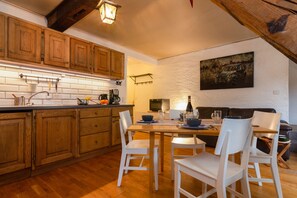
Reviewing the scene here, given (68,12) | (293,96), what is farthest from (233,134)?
(293,96)

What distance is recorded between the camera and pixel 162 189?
174 cm

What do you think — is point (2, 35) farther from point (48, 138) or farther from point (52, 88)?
point (48, 138)

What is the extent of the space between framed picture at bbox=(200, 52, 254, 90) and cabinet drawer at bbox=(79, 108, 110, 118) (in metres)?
2.62

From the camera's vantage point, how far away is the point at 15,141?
73.9 inches

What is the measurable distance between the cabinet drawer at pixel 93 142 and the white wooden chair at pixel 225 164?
183 cm

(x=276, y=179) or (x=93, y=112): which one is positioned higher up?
(x=93, y=112)

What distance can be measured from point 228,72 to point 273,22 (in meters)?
→ 3.53

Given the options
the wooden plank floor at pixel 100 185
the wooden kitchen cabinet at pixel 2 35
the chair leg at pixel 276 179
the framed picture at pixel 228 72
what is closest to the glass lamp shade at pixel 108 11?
the wooden kitchen cabinet at pixel 2 35

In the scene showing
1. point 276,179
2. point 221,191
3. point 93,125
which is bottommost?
point 276,179

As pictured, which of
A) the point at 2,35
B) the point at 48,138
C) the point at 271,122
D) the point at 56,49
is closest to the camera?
the point at 271,122

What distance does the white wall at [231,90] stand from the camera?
3.20m

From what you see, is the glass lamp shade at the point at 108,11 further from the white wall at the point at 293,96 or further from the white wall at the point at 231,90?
the white wall at the point at 293,96

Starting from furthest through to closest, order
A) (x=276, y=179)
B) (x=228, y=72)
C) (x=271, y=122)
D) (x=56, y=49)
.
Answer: (x=228, y=72)
(x=56, y=49)
(x=271, y=122)
(x=276, y=179)

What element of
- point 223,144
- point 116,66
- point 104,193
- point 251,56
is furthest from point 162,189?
point 251,56
